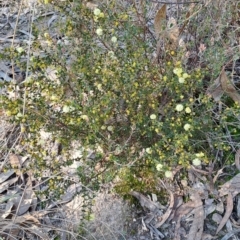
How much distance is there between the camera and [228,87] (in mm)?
1901

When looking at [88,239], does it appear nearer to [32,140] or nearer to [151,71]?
[32,140]

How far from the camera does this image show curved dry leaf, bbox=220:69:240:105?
6.05ft

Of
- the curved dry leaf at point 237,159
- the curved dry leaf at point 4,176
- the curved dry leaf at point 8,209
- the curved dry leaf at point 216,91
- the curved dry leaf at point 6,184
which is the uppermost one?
the curved dry leaf at point 216,91

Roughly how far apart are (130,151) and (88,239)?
41cm

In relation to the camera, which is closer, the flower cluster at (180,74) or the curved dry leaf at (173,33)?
the flower cluster at (180,74)

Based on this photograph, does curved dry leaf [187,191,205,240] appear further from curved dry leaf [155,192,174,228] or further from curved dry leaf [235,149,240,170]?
curved dry leaf [235,149,240,170]

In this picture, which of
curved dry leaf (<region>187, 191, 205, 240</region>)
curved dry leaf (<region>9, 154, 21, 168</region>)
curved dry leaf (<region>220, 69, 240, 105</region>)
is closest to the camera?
curved dry leaf (<region>187, 191, 205, 240</region>)

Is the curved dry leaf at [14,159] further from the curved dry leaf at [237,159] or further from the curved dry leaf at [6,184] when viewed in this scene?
the curved dry leaf at [237,159]

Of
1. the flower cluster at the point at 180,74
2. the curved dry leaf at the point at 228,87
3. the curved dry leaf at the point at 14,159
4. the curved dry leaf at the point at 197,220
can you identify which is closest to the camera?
the flower cluster at the point at 180,74

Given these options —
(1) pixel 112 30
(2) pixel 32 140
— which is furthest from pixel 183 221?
(1) pixel 112 30

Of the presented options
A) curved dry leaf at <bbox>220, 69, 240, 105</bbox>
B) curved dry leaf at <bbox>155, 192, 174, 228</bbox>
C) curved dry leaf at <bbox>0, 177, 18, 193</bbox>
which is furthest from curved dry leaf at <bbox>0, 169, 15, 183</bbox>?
curved dry leaf at <bbox>220, 69, 240, 105</bbox>

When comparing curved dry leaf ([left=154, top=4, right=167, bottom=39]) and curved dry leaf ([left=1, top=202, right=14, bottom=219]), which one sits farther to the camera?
curved dry leaf ([left=154, top=4, right=167, bottom=39])

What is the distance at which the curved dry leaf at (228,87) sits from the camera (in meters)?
1.84

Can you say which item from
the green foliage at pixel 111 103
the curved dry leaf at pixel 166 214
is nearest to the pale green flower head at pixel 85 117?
the green foliage at pixel 111 103
